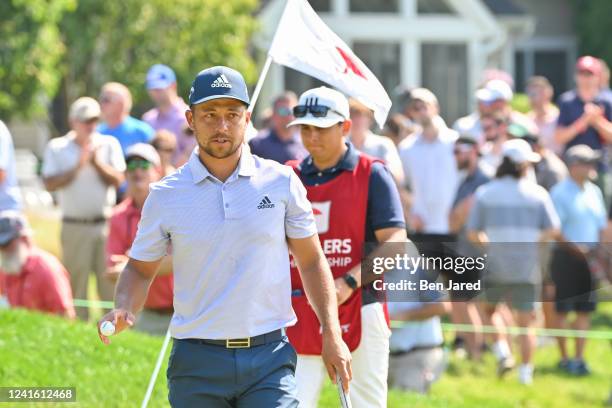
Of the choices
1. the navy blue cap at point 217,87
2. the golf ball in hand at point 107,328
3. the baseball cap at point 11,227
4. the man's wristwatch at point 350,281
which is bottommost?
the baseball cap at point 11,227

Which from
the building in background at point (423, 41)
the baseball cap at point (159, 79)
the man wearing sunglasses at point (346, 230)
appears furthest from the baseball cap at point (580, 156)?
the building in background at point (423, 41)

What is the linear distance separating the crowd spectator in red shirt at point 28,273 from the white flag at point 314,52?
10.7 feet

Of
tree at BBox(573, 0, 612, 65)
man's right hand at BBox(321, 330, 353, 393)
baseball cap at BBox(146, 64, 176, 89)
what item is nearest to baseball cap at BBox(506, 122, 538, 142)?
baseball cap at BBox(146, 64, 176, 89)

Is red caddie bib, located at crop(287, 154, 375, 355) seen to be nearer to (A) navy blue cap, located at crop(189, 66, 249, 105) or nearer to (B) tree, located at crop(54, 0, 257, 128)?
(A) navy blue cap, located at crop(189, 66, 249, 105)

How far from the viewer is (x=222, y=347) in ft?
18.3

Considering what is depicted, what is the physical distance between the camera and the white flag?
786 centimetres

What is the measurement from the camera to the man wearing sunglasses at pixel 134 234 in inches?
400

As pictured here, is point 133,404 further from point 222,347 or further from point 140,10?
point 140,10

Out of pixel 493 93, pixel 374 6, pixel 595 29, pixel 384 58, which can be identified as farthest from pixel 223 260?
pixel 595 29

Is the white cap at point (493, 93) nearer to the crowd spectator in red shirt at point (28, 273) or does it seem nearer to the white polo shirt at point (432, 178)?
the white polo shirt at point (432, 178)

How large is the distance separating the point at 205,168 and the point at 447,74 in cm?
2515

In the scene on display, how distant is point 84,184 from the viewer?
12078 millimetres

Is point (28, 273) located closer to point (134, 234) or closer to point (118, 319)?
point (134, 234)

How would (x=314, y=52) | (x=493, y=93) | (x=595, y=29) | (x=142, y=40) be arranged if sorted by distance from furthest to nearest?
(x=595, y=29)
(x=142, y=40)
(x=493, y=93)
(x=314, y=52)
